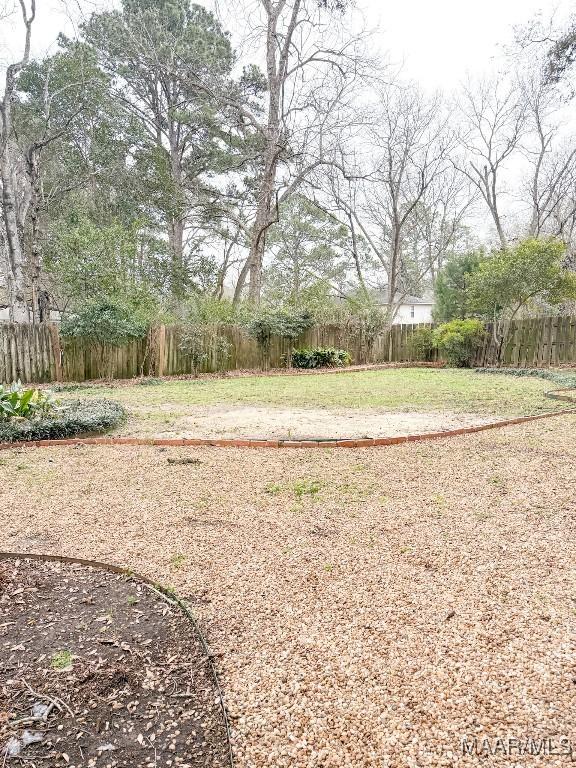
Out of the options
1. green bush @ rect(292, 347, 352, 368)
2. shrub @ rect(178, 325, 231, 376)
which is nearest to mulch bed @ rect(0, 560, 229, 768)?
shrub @ rect(178, 325, 231, 376)

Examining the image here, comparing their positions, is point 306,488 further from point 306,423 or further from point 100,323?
point 100,323

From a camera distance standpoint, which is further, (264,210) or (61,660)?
(264,210)

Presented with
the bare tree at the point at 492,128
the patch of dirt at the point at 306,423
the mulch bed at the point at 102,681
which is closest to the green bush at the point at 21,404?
the patch of dirt at the point at 306,423

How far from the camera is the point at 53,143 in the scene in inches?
578

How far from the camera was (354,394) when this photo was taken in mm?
7621

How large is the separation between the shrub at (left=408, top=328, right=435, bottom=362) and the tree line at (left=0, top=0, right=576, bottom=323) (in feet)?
4.09

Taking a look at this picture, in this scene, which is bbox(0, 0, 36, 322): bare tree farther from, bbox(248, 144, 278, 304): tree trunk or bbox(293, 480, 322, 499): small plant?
bbox(293, 480, 322, 499): small plant

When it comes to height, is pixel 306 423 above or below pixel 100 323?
below

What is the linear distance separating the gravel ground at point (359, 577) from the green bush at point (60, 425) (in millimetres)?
568

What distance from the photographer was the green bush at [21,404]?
180 inches

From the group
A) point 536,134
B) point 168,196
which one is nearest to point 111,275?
point 168,196

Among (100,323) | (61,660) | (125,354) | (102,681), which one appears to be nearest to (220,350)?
(125,354)

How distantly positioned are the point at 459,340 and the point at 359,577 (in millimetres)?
12389

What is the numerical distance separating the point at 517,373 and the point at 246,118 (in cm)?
1076
